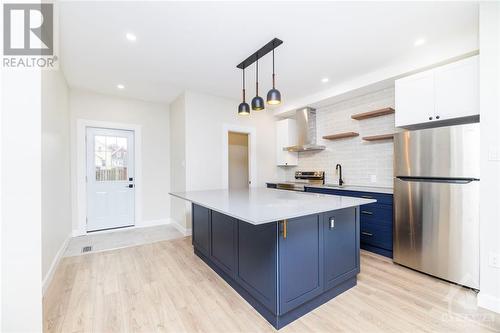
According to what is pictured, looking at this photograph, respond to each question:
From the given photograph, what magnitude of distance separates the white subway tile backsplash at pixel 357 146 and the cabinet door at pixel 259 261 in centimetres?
261

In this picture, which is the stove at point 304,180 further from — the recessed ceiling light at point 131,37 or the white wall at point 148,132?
the recessed ceiling light at point 131,37

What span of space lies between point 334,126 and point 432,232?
2.41 meters

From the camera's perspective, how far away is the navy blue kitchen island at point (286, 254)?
1676mm

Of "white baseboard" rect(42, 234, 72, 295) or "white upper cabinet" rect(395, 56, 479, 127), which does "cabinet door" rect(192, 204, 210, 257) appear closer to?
"white baseboard" rect(42, 234, 72, 295)

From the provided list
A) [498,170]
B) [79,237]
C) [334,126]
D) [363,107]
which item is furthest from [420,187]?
[79,237]

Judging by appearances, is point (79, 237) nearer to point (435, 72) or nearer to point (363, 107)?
point (363, 107)

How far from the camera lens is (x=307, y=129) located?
4398mm

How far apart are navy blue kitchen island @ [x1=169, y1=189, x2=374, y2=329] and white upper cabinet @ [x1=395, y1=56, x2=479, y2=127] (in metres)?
1.48

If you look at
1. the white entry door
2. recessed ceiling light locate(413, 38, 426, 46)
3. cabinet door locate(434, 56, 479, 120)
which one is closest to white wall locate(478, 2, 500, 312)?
cabinet door locate(434, 56, 479, 120)

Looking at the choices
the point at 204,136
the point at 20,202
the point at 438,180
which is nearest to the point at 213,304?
the point at 20,202

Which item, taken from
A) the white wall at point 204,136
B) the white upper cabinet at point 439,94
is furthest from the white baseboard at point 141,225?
the white upper cabinet at point 439,94

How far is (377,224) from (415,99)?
169cm

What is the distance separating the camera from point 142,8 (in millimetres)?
1939

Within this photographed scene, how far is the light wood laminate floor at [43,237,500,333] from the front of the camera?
1694mm
